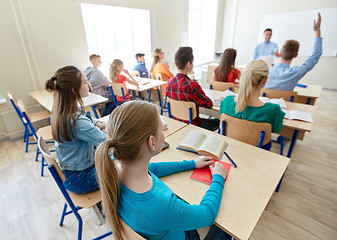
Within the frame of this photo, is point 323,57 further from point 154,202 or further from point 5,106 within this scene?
point 5,106

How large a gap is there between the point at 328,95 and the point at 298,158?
355 centimetres

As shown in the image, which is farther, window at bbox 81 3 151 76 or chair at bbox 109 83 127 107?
window at bbox 81 3 151 76

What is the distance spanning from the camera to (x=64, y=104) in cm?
117

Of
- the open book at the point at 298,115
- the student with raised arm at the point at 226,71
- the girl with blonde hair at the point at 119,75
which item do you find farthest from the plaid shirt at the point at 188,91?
the girl with blonde hair at the point at 119,75

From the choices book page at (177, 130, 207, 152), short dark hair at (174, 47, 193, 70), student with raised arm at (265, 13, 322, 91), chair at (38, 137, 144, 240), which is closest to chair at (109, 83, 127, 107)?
short dark hair at (174, 47, 193, 70)

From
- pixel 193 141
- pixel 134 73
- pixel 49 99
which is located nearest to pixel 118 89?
pixel 49 99

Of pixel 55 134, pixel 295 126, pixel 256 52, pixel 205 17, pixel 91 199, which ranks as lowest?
pixel 91 199

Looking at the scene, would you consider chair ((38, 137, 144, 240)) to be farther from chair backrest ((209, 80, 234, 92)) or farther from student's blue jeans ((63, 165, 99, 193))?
chair backrest ((209, 80, 234, 92))

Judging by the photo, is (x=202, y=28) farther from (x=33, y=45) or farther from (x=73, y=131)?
(x=73, y=131)

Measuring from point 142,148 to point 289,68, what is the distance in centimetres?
247

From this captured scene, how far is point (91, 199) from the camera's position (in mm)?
1253

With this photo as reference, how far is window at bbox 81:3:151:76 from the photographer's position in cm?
366

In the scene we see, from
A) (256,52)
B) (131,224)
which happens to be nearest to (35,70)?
(131,224)

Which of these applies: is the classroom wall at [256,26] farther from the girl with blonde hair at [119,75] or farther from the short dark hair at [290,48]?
the girl with blonde hair at [119,75]
